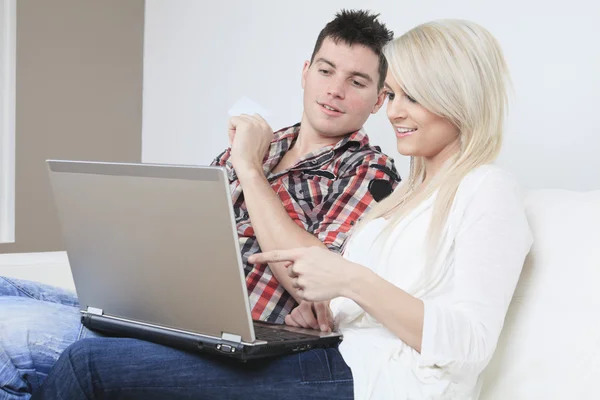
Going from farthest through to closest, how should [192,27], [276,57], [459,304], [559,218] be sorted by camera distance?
1. [192,27]
2. [276,57]
3. [559,218]
4. [459,304]

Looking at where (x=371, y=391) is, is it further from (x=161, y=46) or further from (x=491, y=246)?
(x=161, y=46)

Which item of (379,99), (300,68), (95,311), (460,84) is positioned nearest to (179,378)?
(95,311)

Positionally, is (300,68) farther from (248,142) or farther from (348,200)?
(348,200)

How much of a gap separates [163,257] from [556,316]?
645mm

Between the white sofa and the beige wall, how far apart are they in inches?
110

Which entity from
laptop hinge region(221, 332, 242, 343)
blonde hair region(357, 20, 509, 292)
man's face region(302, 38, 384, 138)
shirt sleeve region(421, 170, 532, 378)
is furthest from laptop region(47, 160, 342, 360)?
man's face region(302, 38, 384, 138)

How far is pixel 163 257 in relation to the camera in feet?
4.55

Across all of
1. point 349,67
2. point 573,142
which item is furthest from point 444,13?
point 573,142

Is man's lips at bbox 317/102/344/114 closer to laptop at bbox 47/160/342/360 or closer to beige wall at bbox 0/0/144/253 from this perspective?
laptop at bbox 47/160/342/360

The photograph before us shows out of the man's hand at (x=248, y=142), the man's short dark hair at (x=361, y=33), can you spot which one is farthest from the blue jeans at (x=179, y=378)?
the man's short dark hair at (x=361, y=33)

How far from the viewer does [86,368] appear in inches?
53.3

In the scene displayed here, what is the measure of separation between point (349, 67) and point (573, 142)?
0.56 meters

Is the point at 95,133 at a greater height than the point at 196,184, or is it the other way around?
the point at 196,184

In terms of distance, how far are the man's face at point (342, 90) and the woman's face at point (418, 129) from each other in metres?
0.54
